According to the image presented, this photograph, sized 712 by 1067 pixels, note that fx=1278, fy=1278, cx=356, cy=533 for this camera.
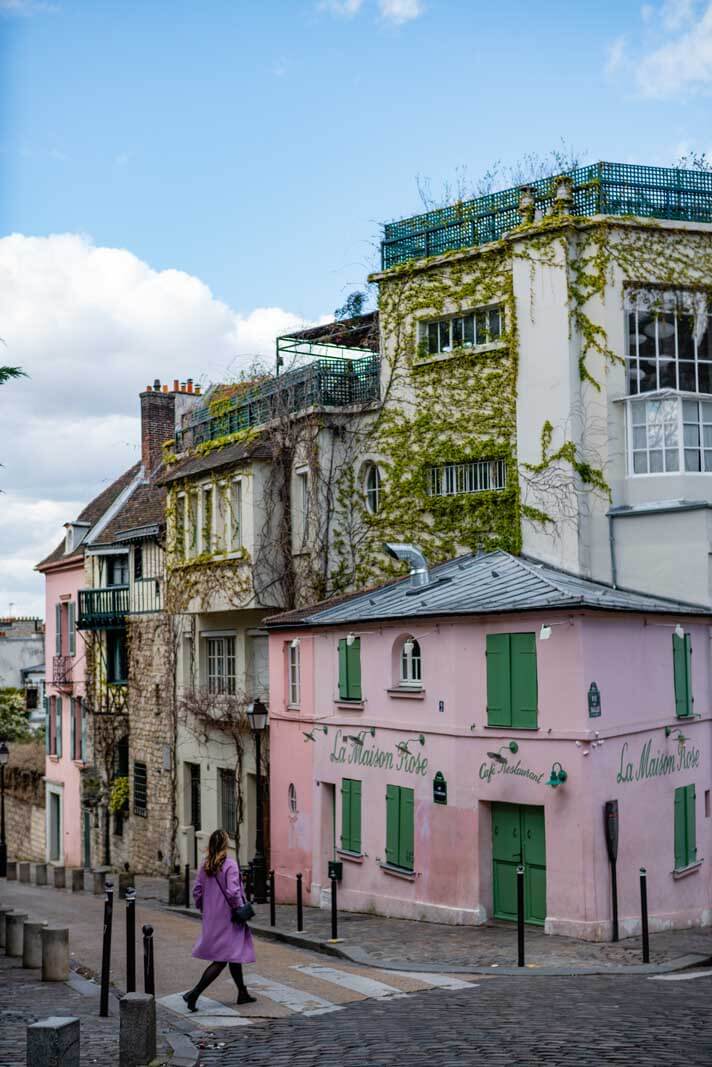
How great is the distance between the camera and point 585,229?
22.1 meters

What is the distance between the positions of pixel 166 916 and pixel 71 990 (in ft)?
31.2

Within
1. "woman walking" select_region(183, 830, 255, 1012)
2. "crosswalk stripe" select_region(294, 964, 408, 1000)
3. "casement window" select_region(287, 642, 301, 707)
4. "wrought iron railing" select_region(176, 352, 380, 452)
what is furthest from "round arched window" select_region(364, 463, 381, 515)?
"woman walking" select_region(183, 830, 255, 1012)

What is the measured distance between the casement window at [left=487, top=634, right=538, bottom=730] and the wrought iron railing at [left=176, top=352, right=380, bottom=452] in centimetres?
880

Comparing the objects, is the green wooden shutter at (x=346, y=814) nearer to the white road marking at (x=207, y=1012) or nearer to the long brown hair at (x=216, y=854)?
the white road marking at (x=207, y=1012)

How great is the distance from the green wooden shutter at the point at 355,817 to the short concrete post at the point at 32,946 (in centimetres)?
716

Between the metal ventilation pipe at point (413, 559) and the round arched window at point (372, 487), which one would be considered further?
the round arched window at point (372, 487)

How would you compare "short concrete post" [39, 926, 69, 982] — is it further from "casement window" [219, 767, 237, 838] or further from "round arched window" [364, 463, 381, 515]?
"casement window" [219, 767, 237, 838]

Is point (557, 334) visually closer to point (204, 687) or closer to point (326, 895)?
point (326, 895)

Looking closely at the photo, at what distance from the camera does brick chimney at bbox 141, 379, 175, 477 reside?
123ft

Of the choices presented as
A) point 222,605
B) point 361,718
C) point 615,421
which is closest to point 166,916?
point 361,718

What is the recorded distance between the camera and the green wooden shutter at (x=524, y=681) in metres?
17.5

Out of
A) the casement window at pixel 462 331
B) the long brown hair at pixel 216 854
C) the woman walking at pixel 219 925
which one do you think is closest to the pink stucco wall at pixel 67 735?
the casement window at pixel 462 331

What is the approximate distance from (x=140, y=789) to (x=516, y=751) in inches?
738

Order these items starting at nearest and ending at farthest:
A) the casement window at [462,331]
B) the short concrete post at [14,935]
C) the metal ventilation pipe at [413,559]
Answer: the short concrete post at [14,935] → the metal ventilation pipe at [413,559] → the casement window at [462,331]
